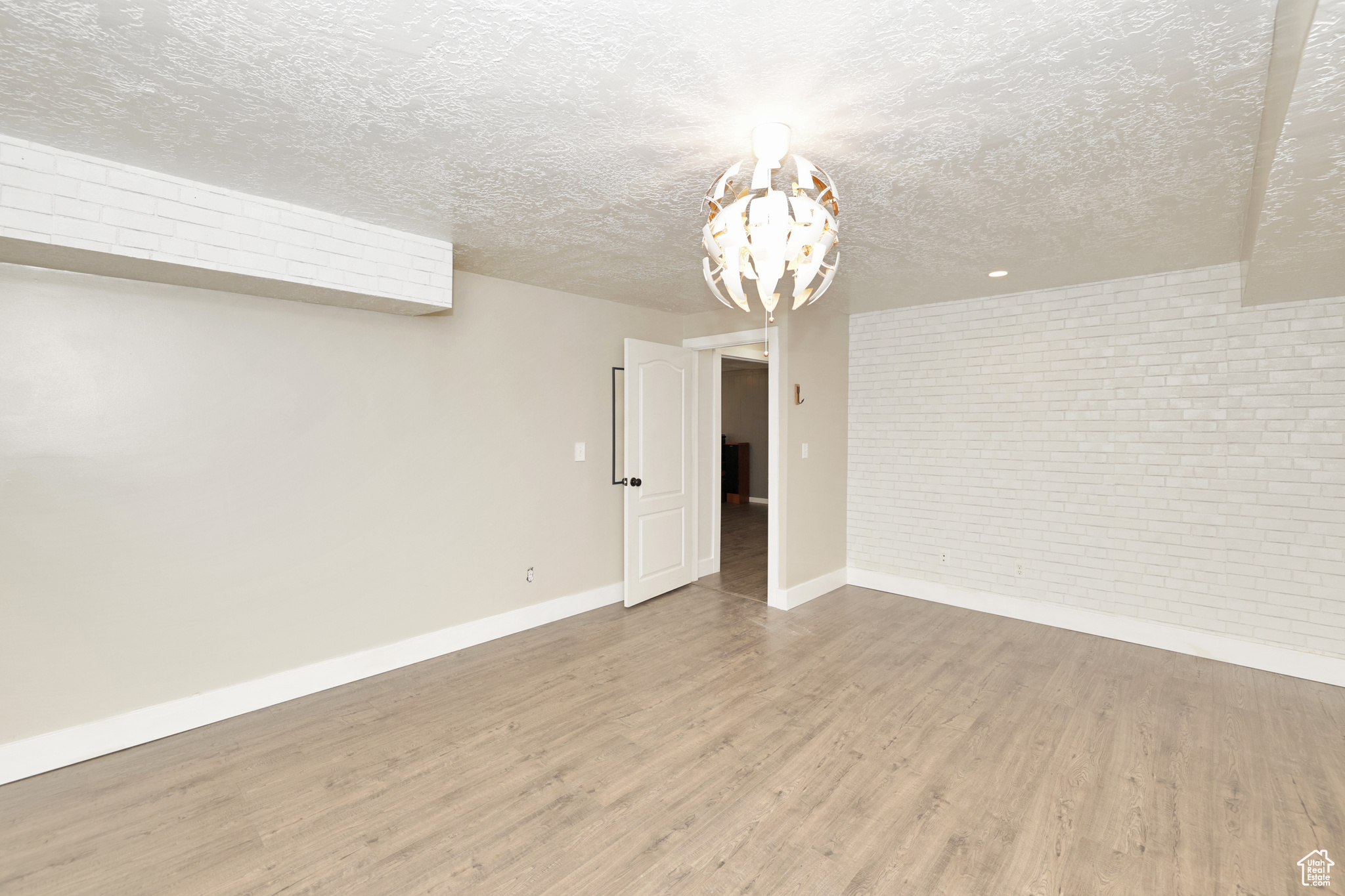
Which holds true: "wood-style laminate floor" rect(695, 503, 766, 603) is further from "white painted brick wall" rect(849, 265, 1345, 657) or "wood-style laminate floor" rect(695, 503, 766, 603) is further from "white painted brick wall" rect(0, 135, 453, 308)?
"white painted brick wall" rect(0, 135, 453, 308)

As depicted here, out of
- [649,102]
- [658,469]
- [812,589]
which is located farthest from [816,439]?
[649,102]

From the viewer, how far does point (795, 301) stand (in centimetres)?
207

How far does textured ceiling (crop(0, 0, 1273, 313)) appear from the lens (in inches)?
55.4

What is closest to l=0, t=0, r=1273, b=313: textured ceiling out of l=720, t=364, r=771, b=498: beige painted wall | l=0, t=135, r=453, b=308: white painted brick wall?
l=0, t=135, r=453, b=308: white painted brick wall

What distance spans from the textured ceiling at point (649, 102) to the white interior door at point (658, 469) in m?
1.89

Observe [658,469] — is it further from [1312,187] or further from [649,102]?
[1312,187]

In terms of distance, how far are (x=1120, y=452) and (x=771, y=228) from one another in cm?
374

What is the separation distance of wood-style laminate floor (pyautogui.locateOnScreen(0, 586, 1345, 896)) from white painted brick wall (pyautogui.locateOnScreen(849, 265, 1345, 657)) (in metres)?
0.62

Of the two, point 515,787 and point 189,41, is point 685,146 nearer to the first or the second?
point 189,41

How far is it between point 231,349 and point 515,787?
8.25 feet

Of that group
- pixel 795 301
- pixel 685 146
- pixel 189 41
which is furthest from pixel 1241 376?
pixel 189 41

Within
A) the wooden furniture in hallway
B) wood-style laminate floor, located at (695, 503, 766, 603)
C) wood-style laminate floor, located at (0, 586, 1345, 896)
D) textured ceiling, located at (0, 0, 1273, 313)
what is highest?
textured ceiling, located at (0, 0, 1273, 313)

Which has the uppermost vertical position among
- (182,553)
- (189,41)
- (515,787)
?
(189,41)

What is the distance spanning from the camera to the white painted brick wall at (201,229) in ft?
6.82
